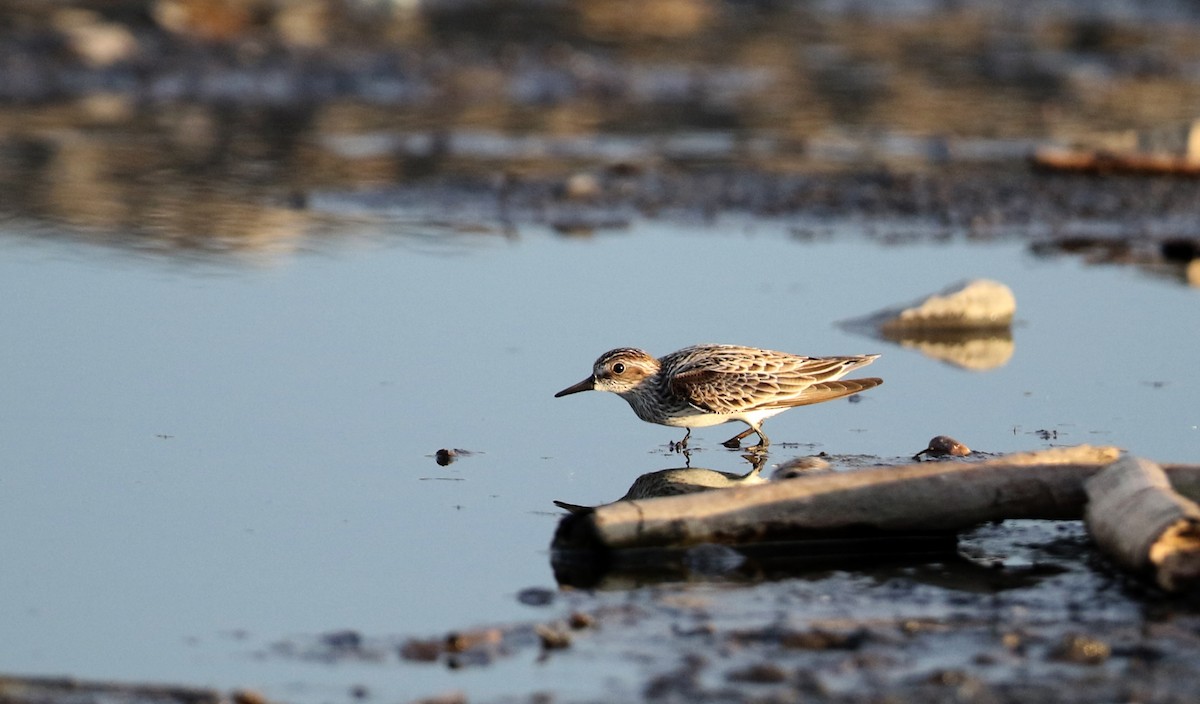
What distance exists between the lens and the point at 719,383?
→ 871cm

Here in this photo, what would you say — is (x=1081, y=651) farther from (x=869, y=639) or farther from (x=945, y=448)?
(x=945, y=448)

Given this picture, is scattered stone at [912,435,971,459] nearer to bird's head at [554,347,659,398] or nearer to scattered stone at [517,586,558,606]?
bird's head at [554,347,659,398]

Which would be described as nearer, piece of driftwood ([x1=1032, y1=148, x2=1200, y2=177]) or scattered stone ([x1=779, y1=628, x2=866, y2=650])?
scattered stone ([x1=779, y1=628, x2=866, y2=650])

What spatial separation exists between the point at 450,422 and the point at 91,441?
1798 mm

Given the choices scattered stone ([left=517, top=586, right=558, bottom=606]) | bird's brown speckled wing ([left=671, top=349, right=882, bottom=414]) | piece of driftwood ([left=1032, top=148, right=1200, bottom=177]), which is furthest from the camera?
piece of driftwood ([left=1032, top=148, right=1200, bottom=177])

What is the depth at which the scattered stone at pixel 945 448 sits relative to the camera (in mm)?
8266

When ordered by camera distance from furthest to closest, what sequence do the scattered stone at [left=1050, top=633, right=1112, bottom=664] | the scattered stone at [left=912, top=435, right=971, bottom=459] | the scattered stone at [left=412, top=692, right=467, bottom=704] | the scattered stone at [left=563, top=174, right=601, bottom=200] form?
the scattered stone at [left=563, top=174, right=601, bottom=200] → the scattered stone at [left=912, top=435, right=971, bottom=459] → the scattered stone at [left=1050, top=633, right=1112, bottom=664] → the scattered stone at [left=412, top=692, right=467, bottom=704]

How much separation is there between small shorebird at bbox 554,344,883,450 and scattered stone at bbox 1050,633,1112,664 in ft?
10.0

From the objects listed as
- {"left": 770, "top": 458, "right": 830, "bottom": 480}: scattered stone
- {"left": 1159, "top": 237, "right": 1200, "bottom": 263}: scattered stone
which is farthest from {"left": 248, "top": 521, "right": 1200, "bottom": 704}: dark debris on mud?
{"left": 1159, "top": 237, "right": 1200, "bottom": 263}: scattered stone

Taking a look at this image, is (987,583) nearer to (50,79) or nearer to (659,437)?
(659,437)

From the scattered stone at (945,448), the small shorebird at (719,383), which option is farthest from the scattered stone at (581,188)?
the scattered stone at (945,448)

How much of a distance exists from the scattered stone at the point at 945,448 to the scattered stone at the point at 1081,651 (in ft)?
8.04

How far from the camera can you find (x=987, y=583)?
6.70 metres

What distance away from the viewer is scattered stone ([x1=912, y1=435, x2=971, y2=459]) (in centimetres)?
827
